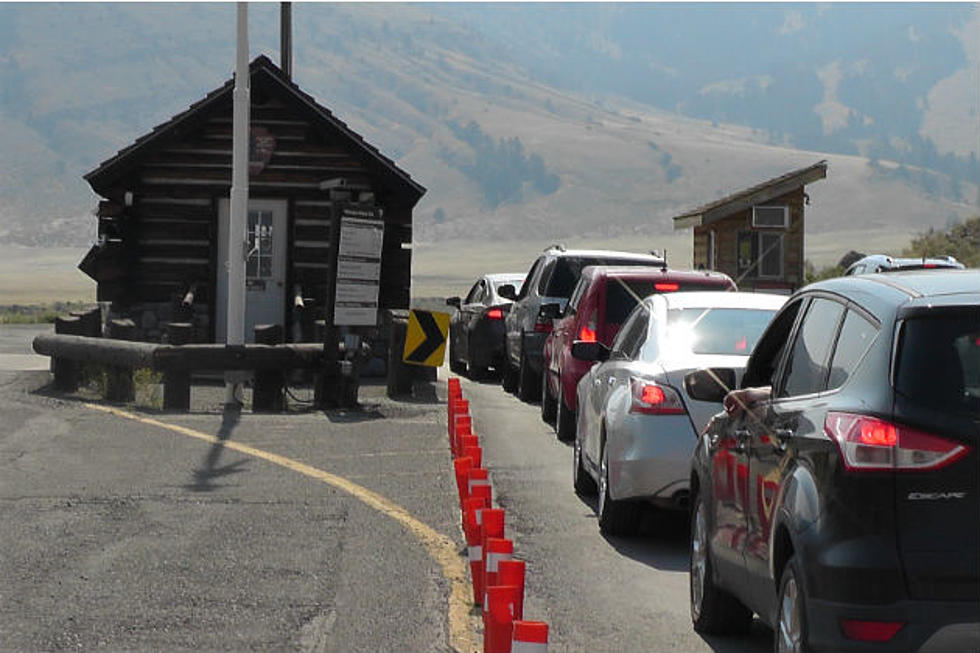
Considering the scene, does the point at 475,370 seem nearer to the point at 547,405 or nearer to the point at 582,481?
the point at 547,405

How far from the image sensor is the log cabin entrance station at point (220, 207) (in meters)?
27.9

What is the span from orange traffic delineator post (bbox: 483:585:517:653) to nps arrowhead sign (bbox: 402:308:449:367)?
14755mm

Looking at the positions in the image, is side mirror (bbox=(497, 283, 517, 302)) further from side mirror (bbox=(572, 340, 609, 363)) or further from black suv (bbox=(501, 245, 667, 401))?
side mirror (bbox=(572, 340, 609, 363))

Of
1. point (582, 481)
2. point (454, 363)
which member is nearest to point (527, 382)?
point (454, 363)

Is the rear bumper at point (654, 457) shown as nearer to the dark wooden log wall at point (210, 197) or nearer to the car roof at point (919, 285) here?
the car roof at point (919, 285)

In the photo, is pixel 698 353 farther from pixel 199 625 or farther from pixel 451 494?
pixel 199 625

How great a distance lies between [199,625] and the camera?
862 centimetres

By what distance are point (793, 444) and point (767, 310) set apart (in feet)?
19.4

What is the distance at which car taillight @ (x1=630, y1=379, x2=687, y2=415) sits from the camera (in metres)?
11.1

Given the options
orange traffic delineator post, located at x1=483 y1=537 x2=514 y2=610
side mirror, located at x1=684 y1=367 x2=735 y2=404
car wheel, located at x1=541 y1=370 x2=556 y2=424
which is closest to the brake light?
orange traffic delineator post, located at x1=483 y1=537 x2=514 y2=610

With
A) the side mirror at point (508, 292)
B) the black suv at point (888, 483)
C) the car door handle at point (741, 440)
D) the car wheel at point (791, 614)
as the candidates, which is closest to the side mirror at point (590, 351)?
the car door handle at point (741, 440)

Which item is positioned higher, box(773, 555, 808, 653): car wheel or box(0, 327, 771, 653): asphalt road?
box(773, 555, 808, 653): car wheel

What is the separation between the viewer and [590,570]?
10352 millimetres

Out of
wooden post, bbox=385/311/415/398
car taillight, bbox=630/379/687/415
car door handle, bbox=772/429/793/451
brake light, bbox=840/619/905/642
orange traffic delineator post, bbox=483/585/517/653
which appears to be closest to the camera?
brake light, bbox=840/619/905/642
